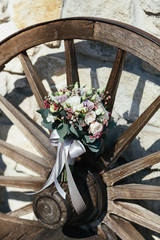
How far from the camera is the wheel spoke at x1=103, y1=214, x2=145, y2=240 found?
42.8 inches

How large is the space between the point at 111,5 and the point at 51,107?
0.41m

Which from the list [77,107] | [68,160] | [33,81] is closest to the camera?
[77,107]

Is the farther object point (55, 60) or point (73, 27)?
point (55, 60)

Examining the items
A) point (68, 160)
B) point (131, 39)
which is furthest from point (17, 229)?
point (131, 39)

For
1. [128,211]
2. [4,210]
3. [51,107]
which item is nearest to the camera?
[51,107]

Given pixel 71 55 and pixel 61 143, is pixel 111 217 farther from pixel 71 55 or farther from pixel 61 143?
pixel 71 55

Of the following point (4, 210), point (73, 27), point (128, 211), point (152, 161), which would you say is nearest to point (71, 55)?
point (73, 27)

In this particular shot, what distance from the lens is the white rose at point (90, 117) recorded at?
0.96m

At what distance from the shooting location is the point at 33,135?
1.21 meters

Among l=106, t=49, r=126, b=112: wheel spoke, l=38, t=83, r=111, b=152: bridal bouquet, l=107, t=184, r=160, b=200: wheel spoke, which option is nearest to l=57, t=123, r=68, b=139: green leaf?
l=38, t=83, r=111, b=152: bridal bouquet

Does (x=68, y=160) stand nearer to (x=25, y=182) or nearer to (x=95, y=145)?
(x=95, y=145)

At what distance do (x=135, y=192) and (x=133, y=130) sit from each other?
20 centimetres

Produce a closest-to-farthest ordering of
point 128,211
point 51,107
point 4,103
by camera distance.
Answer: point 51,107
point 128,211
point 4,103

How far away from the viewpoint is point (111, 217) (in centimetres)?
114
